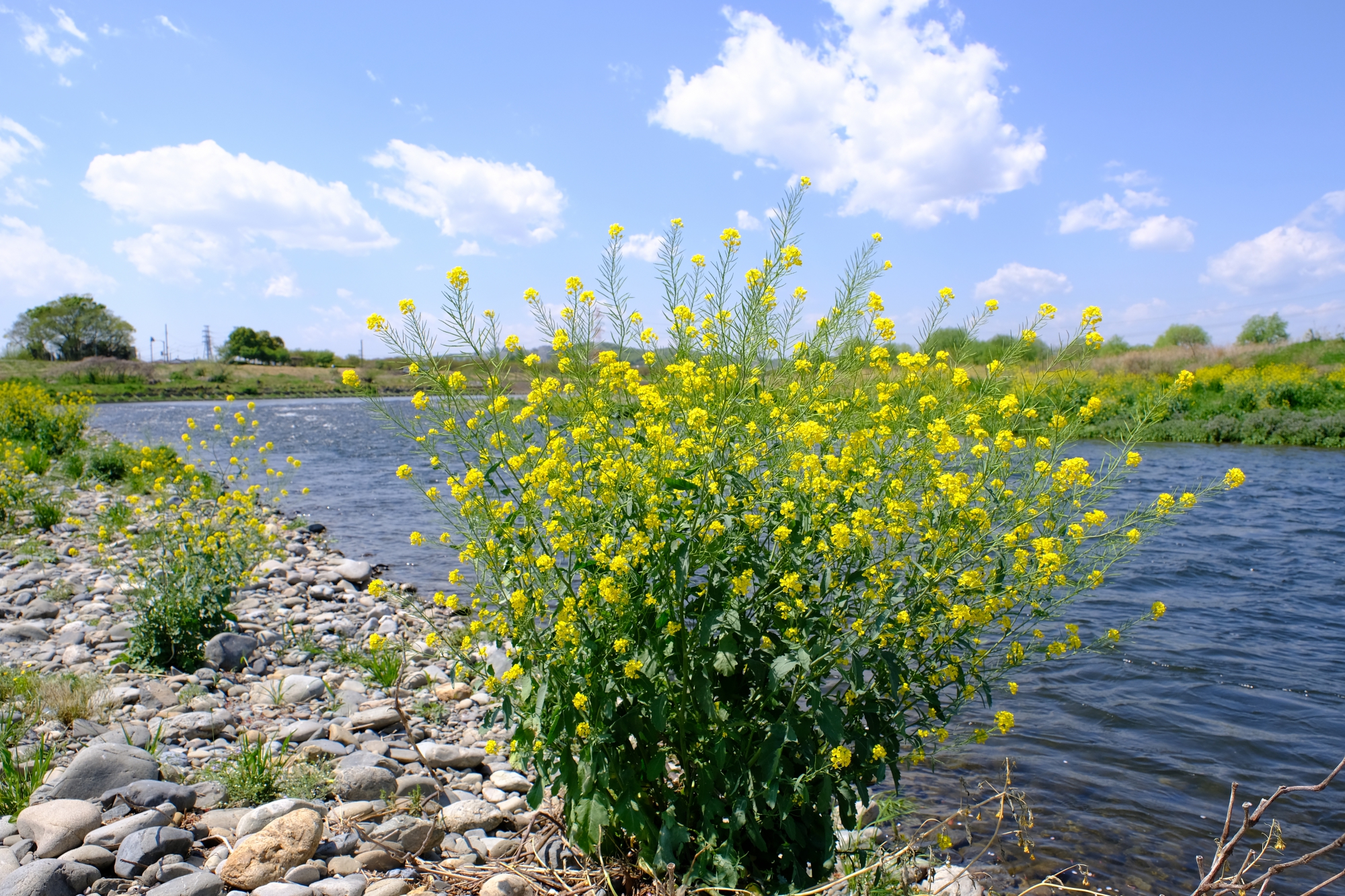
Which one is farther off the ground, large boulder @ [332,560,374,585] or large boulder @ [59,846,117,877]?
large boulder @ [59,846,117,877]

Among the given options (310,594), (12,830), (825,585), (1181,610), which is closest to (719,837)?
(825,585)

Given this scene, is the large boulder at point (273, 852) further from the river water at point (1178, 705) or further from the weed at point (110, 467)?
the weed at point (110, 467)

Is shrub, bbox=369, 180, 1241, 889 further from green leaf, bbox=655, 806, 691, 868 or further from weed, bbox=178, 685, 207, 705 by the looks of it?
weed, bbox=178, 685, 207, 705

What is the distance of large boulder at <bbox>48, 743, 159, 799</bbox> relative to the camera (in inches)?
119

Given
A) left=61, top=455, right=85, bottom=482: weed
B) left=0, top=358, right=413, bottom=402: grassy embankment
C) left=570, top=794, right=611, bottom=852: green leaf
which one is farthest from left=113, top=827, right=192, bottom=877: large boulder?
left=0, top=358, right=413, bottom=402: grassy embankment

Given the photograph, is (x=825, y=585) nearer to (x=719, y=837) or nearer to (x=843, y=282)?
(x=719, y=837)

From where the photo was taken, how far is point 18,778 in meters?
2.99

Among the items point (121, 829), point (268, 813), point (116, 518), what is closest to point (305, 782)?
point (268, 813)

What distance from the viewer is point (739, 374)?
272cm

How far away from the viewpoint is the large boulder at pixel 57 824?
8.81ft

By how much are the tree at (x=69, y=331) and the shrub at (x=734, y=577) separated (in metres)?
70.6

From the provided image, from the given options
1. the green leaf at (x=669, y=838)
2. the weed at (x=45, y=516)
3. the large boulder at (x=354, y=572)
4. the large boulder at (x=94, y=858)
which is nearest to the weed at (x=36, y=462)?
the weed at (x=45, y=516)

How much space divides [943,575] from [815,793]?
0.81 meters

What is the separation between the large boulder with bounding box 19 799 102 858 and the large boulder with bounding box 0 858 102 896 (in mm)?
151
